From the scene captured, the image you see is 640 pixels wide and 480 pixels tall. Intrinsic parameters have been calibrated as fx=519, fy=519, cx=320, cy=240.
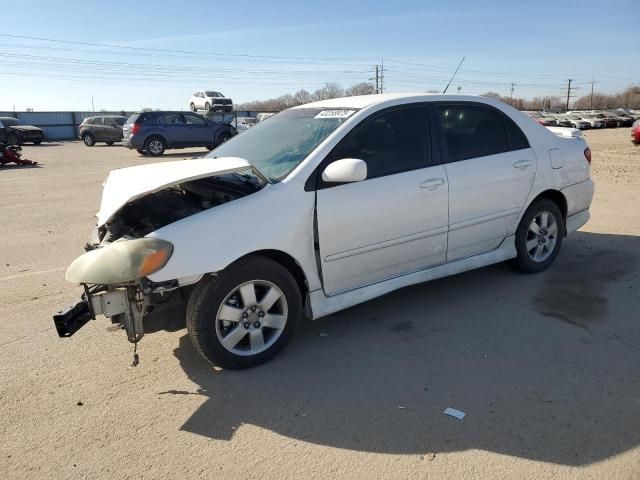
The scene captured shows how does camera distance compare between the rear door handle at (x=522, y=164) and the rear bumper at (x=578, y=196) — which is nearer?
the rear door handle at (x=522, y=164)

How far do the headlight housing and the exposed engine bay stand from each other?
299 millimetres

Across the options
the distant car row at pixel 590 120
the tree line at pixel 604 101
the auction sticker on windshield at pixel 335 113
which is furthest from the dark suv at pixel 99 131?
the tree line at pixel 604 101

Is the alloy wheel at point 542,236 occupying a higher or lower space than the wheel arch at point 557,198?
lower

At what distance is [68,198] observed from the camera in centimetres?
974

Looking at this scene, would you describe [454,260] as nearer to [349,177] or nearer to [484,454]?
[349,177]

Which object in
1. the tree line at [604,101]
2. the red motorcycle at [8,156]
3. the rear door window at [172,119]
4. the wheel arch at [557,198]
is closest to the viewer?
the wheel arch at [557,198]

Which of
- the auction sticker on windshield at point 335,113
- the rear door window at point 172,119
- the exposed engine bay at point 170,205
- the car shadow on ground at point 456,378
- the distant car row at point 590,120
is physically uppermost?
the rear door window at point 172,119

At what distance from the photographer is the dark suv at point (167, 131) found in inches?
752

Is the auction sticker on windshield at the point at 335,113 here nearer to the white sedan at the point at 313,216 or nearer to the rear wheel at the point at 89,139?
the white sedan at the point at 313,216

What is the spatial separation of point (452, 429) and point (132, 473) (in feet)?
5.30

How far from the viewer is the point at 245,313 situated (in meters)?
3.30

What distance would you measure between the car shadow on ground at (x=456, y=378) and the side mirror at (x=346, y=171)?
1.18m

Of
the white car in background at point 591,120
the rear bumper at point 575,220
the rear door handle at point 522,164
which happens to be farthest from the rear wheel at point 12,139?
the white car in background at point 591,120

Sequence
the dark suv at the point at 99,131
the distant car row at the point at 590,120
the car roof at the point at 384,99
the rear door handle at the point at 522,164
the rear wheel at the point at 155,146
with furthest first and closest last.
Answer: the distant car row at the point at 590,120, the dark suv at the point at 99,131, the rear wheel at the point at 155,146, the rear door handle at the point at 522,164, the car roof at the point at 384,99
